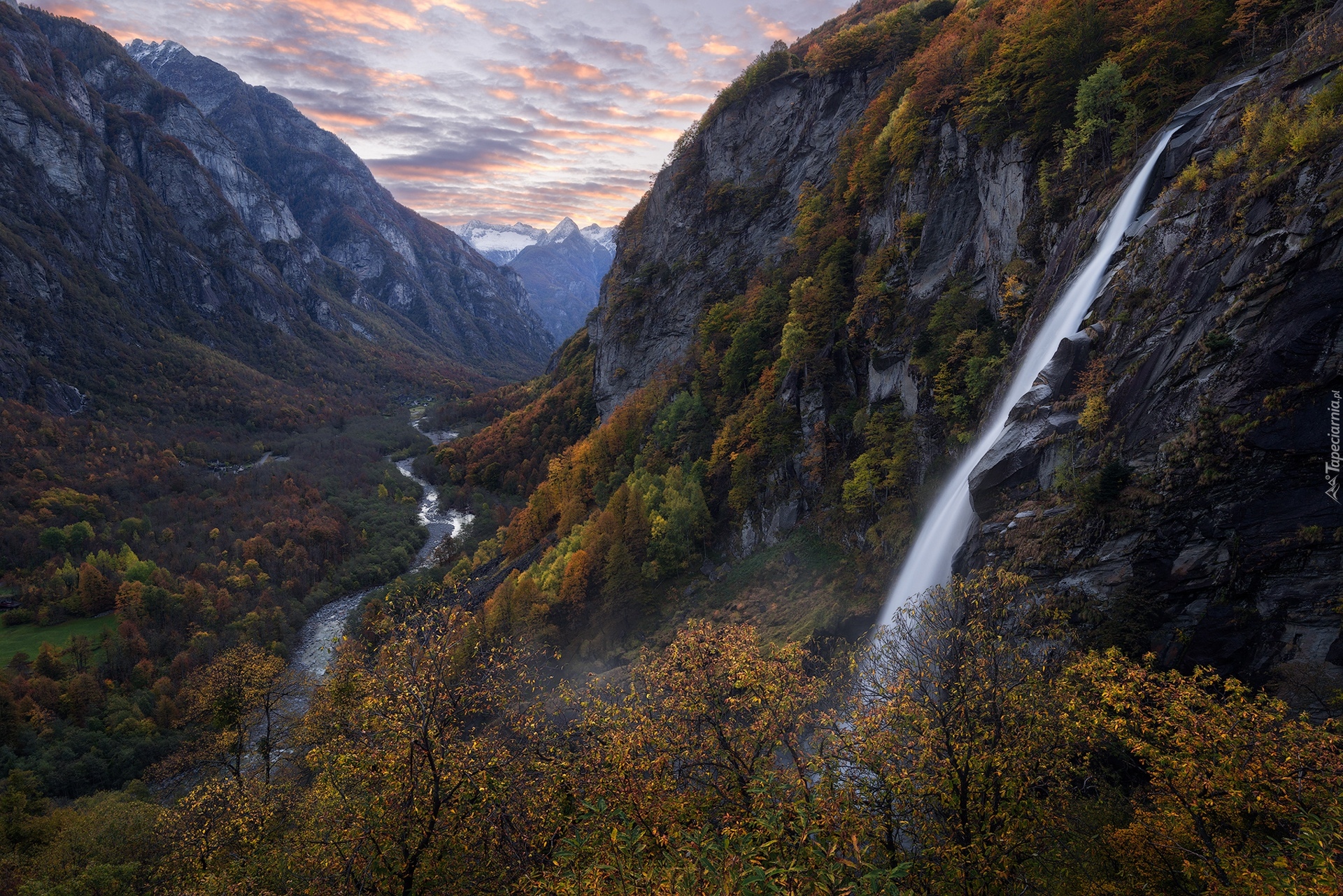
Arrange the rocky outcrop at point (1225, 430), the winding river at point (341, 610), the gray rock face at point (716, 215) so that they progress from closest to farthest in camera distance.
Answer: the rocky outcrop at point (1225, 430) → the gray rock face at point (716, 215) → the winding river at point (341, 610)

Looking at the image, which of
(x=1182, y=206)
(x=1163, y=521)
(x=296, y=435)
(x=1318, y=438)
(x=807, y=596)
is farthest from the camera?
(x=296, y=435)

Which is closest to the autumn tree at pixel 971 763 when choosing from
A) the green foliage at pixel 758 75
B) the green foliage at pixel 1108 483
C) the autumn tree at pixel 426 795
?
the green foliage at pixel 1108 483

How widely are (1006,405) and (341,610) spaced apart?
3725 inches

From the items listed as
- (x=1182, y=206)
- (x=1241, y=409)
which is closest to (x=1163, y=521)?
(x=1241, y=409)

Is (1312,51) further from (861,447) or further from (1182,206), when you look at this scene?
(861,447)

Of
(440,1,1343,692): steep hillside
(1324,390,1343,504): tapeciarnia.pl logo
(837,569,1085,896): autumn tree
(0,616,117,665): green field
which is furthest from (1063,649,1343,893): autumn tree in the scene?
(0,616,117,665): green field

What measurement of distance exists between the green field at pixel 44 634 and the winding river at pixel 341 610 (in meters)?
25.2

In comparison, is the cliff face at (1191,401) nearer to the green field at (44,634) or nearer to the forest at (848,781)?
the forest at (848,781)

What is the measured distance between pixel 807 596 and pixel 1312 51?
99.9 ft

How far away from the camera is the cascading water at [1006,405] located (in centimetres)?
2273

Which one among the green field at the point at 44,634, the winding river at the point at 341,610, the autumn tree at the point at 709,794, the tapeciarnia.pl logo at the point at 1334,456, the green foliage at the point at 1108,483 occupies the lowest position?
the green field at the point at 44,634

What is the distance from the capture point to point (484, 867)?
51.1 feet

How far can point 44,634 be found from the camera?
79.5m

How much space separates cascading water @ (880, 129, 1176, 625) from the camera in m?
22.7
